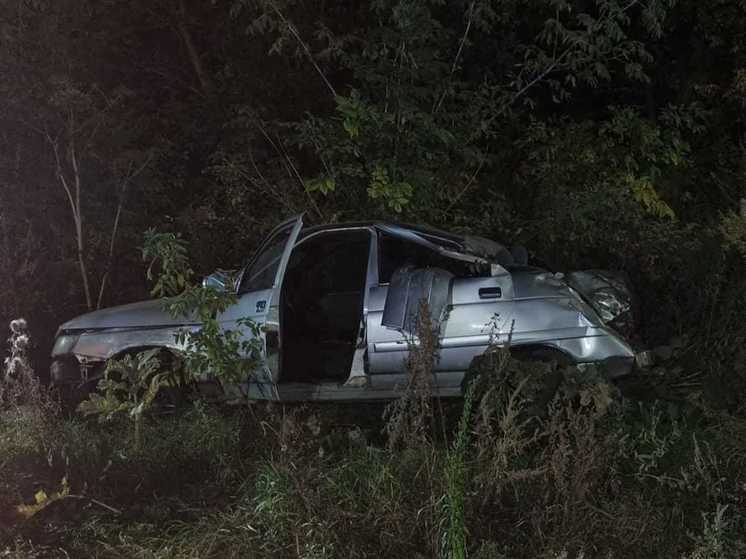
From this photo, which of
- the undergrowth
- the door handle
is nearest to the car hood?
the undergrowth

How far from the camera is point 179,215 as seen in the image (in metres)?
9.26

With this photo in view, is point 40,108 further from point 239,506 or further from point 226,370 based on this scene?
point 239,506

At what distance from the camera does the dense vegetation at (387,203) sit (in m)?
3.37

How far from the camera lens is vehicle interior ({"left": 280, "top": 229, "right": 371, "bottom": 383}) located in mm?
5762

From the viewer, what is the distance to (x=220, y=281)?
5.46 m

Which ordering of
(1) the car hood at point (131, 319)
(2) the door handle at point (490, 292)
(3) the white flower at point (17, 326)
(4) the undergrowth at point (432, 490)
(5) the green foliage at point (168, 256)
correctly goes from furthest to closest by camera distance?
(1) the car hood at point (131, 319) < (2) the door handle at point (490, 292) < (3) the white flower at point (17, 326) < (5) the green foliage at point (168, 256) < (4) the undergrowth at point (432, 490)

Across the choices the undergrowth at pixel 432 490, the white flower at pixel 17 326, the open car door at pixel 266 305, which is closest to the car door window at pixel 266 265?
the open car door at pixel 266 305

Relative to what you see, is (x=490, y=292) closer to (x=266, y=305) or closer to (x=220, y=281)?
(x=266, y=305)

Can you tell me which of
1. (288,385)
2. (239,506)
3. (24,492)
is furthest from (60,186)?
(239,506)

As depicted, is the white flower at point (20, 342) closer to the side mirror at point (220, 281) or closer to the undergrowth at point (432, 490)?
the undergrowth at point (432, 490)

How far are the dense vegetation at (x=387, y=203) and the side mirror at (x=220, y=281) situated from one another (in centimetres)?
89

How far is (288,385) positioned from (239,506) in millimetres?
1957

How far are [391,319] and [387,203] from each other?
302 cm

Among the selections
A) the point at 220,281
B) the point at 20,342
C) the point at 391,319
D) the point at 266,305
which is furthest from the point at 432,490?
the point at 20,342
